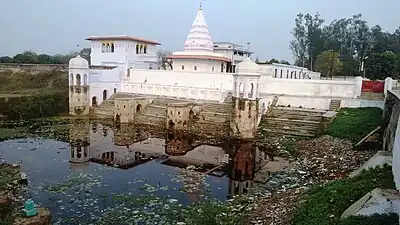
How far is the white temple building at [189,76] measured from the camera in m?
24.5

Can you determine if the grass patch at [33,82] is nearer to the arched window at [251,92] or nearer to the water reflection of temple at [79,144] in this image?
the water reflection of temple at [79,144]

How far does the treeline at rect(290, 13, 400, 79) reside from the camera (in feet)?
144

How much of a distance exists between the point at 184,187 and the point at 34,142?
1119 centimetres

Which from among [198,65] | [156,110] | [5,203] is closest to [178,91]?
[156,110]

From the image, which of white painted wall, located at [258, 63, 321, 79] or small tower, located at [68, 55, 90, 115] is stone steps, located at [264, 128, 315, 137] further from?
small tower, located at [68, 55, 90, 115]

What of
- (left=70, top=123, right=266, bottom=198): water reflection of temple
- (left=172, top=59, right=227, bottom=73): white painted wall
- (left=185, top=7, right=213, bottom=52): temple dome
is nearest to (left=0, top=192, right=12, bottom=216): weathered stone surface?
(left=70, top=123, right=266, bottom=198): water reflection of temple

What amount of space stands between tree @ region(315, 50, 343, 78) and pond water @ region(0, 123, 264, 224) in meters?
25.6

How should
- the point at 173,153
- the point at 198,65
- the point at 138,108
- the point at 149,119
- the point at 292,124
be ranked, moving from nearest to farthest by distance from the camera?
the point at 173,153 < the point at 292,124 < the point at 149,119 < the point at 138,108 < the point at 198,65

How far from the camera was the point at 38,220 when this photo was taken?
30.5 feet

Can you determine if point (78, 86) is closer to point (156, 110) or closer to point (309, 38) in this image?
point (156, 110)

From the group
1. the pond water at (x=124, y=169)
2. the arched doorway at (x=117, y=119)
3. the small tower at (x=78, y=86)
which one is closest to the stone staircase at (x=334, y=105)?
the pond water at (x=124, y=169)

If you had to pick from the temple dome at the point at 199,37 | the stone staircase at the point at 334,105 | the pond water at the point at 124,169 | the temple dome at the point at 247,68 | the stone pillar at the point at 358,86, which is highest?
the temple dome at the point at 199,37

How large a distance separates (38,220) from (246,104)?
1438cm

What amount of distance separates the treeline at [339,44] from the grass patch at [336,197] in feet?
109
